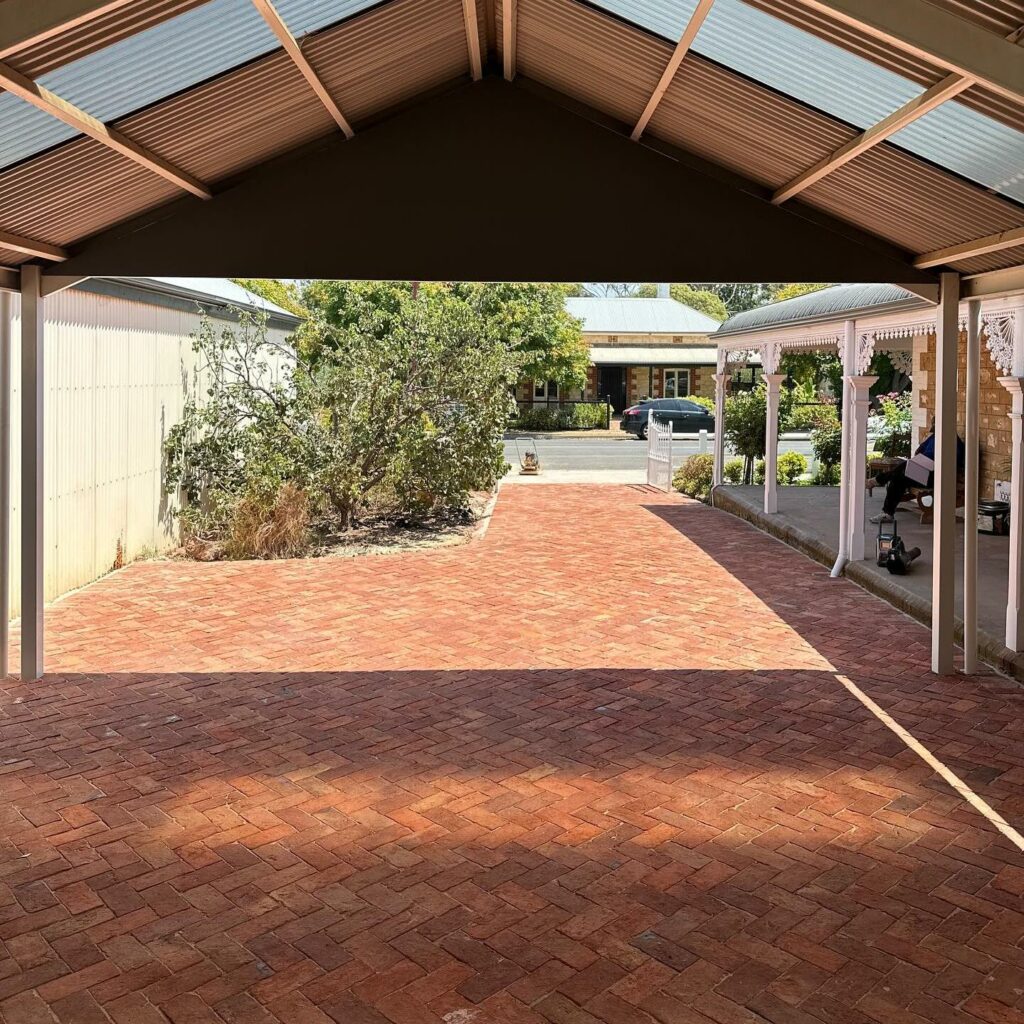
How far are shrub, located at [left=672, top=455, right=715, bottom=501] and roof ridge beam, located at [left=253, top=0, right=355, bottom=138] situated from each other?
13.2 metres

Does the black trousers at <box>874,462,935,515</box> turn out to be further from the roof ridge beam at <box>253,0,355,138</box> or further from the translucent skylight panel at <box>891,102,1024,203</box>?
the roof ridge beam at <box>253,0,355,138</box>

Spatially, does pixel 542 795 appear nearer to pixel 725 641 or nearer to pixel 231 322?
pixel 725 641

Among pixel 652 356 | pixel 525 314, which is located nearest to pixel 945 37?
pixel 525 314

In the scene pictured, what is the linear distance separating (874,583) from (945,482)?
276 cm

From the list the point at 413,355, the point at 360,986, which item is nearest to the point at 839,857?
the point at 360,986

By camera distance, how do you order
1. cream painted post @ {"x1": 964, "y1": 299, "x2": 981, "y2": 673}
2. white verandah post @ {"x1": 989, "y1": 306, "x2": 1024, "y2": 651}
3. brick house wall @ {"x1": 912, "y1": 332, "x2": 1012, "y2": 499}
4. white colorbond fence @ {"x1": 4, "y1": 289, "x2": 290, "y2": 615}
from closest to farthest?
1. cream painted post @ {"x1": 964, "y1": 299, "x2": 981, "y2": 673}
2. white verandah post @ {"x1": 989, "y1": 306, "x2": 1024, "y2": 651}
3. white colorbond fence @ {"x1": 4, "y1": 289, "x2": 290, "y2": 615}
4. brick house wall @ {"x1": 912, "y1": 332, "x2": 1012, "y2": 499}

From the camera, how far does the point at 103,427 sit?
1116 centimetres

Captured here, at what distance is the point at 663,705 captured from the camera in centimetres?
706

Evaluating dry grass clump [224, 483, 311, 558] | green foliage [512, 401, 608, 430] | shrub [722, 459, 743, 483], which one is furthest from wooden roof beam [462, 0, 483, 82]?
green foliage [512, 401, 608, 430]

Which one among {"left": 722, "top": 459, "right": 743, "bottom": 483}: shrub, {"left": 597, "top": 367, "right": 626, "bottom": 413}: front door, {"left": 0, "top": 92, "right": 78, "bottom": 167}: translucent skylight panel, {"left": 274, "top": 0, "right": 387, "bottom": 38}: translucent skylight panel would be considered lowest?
{"left": 722, "top": 459, "right": 743, "bottom": 483}: shrub

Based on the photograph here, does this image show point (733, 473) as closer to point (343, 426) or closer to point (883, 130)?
point (343, 426)

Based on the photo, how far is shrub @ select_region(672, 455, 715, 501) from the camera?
64.7 ft

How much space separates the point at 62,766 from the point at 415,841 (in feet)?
7.12

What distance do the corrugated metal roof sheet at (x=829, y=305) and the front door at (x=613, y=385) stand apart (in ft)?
90.2
